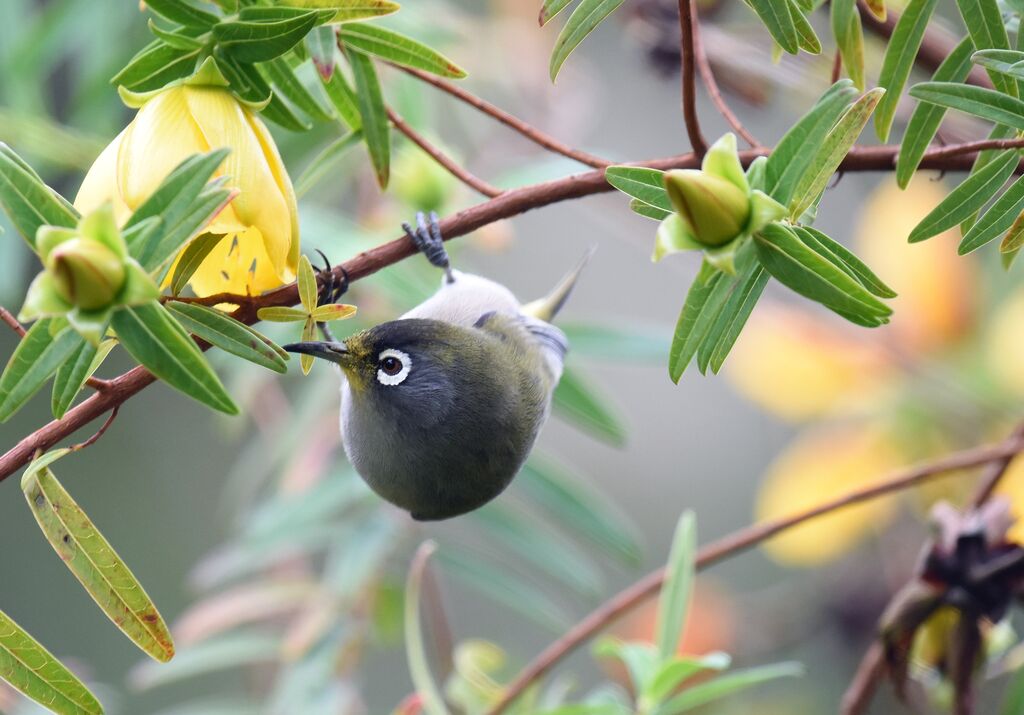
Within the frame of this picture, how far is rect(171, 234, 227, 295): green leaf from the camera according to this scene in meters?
0.65

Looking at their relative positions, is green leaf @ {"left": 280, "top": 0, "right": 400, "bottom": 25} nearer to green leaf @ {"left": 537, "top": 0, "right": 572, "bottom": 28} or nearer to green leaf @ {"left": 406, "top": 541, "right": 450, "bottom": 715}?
green leaf @ {"left": 537, "top": 0, "right": 572, "bottom": 28}

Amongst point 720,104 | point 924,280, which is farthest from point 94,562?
point 924,280

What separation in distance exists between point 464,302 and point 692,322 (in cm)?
74

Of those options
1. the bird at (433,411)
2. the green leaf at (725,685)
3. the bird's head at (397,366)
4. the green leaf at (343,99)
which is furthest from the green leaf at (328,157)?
the green leaf at (725,685)

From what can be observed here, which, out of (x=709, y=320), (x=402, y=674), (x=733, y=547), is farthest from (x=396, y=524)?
(x=402, y=674)

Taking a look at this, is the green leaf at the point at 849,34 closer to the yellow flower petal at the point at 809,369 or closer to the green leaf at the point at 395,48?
the green leaf at the point at 395,48

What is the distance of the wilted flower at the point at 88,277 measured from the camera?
0.50 metres

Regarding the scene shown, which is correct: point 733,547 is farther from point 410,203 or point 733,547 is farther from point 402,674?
point 402,674

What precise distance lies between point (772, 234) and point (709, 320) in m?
0.06

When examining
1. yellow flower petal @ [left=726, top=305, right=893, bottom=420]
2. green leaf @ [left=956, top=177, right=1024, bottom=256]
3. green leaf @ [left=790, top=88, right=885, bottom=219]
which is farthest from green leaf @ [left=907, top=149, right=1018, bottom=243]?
yellow flower petal @ [left=726, top=305, right=893, bottom=420]

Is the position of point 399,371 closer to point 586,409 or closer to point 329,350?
point 329,350

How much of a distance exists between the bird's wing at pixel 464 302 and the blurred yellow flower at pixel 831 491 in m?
0.55

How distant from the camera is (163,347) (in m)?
0.53

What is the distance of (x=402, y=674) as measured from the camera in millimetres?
3086
